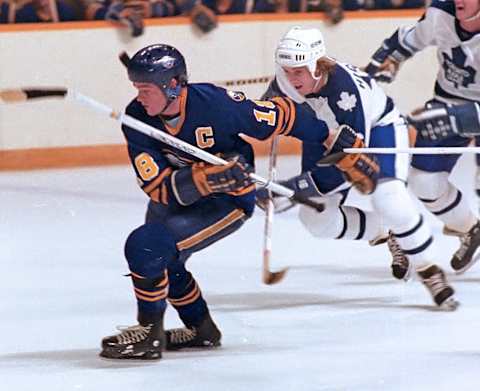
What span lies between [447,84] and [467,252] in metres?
0.57

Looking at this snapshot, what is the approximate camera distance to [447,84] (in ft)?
13.5

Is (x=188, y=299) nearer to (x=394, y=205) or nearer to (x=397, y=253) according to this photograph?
(x=394, y=205)

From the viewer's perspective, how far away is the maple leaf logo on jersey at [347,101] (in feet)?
11.5

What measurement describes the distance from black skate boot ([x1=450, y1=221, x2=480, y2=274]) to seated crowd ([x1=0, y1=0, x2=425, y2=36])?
286 cm

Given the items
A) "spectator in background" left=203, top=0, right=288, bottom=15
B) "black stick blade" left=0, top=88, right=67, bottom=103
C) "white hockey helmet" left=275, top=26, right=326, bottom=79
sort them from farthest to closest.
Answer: "spectator in background" left=203, top=0, right=288, bottom=15, "white hockey helmet" left=275, top=26, right=326, bottom=79, "black stick blade" left=0, top=88, right=67, bottom=103

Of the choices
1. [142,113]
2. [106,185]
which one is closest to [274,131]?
[142,113]

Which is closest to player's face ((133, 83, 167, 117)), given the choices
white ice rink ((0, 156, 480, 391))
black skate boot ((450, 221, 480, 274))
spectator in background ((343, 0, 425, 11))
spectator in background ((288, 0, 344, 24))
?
white ice rink ((0, 156, 480, 391))

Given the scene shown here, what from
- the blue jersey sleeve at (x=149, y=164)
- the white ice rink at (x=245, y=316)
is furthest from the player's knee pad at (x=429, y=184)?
the blue jersey sleeve at (x=149, y=164)

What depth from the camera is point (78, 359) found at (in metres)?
3.13

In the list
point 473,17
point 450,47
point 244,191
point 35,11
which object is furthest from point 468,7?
point 35,11

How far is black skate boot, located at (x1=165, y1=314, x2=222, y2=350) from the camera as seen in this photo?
127 inches

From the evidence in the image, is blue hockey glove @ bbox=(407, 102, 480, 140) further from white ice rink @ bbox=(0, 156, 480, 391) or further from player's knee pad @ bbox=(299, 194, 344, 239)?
white ice rink @ bbox=(0, 156, 480, 391)

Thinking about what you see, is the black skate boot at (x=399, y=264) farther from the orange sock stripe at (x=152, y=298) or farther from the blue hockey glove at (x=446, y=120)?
the orange sock stripe at (x=152, y=298)

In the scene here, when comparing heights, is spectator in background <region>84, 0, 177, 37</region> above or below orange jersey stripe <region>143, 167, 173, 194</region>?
below
